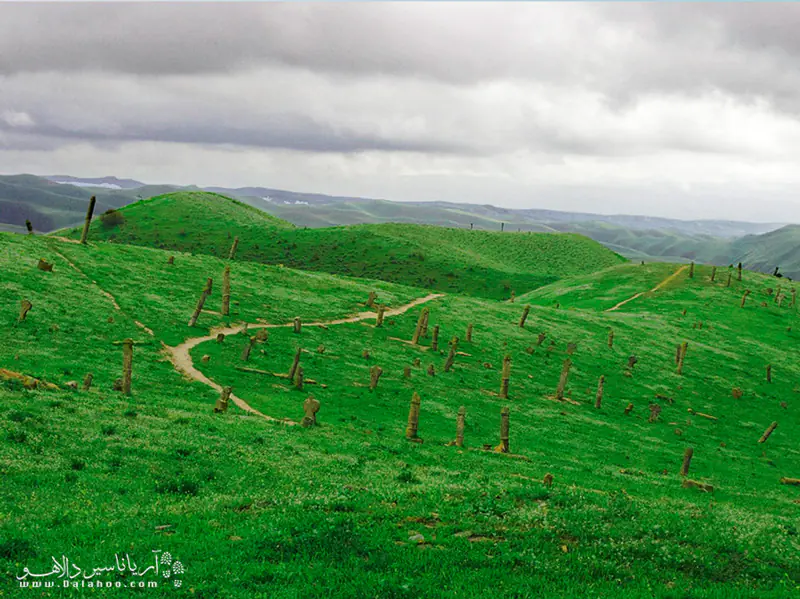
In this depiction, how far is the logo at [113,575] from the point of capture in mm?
13383

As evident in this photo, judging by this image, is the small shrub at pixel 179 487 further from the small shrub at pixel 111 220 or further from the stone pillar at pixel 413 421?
the small shrub at pixel 111 220

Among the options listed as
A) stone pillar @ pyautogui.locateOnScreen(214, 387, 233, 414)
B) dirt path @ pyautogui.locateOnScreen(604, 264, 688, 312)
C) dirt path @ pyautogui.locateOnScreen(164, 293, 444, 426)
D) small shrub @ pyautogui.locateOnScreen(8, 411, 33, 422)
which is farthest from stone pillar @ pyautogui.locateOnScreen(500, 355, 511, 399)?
dirt path @ pyautogui.locateOnScreen(604, 264, 688, 312)

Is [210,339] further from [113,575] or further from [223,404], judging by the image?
[113,575]

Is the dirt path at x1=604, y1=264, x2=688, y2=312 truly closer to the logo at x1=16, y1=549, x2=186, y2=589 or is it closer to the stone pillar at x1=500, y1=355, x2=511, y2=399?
the stone pillar at x1=500, y1=355, x2=511, y2=399

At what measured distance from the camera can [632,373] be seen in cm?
6856

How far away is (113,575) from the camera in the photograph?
45.9 feet

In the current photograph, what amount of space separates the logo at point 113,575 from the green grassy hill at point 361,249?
12786 centimetres

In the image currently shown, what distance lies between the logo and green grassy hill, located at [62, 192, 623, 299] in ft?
419

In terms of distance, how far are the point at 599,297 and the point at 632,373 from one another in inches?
2061

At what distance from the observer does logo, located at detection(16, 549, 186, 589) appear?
13.4m

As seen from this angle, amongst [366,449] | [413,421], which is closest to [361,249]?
[413,421]

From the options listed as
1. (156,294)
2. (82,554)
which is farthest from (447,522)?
(156,294)

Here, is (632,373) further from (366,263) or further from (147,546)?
(366,263)

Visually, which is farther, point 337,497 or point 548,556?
point 337,497
